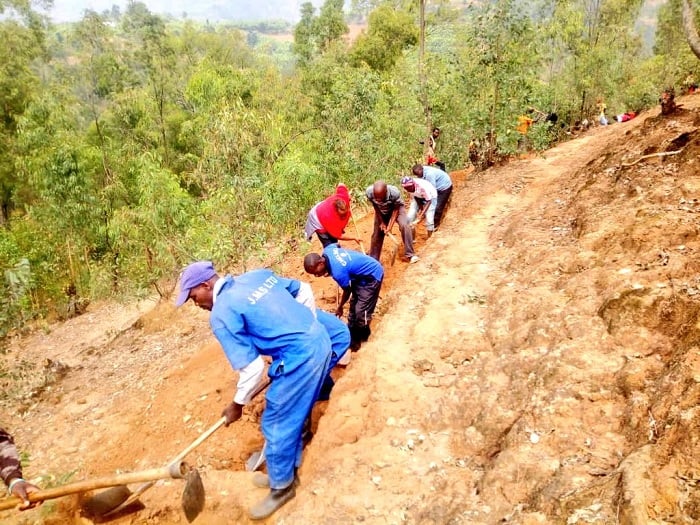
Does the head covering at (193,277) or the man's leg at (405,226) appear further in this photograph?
the man's leg at (405,226)

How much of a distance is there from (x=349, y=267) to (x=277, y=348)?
166 centimetres

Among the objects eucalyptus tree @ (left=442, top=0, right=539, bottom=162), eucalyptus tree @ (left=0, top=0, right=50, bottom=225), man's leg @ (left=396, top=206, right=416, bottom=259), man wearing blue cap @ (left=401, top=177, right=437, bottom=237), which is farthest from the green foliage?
man's leg @ (left=396, top=206, right=416, bottom=259)

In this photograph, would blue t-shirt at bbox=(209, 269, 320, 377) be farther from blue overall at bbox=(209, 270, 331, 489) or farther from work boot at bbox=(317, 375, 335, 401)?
work boot at bbox=(317, 375, 335, 401)

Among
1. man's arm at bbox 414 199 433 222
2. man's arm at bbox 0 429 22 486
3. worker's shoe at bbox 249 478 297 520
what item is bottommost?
worker's shoe at bbox 249 478 297 520

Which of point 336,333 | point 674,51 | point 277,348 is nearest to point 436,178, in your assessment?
point 336,333

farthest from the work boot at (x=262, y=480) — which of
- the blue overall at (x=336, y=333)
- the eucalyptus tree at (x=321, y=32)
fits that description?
the eucalyptus tree at (x=321, y=32)

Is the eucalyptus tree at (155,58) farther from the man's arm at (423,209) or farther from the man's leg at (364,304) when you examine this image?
the man's leg at (364,304)

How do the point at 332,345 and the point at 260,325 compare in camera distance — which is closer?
the point at 260,325

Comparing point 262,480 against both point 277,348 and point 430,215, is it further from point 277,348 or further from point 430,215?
point 430,215

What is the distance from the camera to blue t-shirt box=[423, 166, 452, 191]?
24.0 feet

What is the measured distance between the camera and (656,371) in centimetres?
267

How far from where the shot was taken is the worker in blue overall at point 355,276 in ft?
15.1

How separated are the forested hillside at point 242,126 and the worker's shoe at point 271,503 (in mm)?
2664

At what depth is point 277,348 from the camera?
10.5ft
